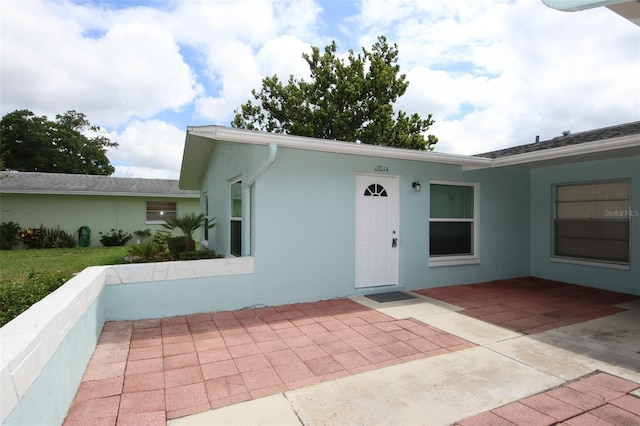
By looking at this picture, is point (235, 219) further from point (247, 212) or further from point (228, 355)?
point (228, 355)

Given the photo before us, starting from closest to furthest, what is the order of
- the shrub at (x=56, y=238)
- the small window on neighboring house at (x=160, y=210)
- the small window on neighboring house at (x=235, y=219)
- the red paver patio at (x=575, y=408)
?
the red paver patio at (x=575, y=408) < the small window on neighboring house at (x=235, y=219) < the shrub at (x=56, y=238) < the small window on neighboring house at (x=160, y=210)

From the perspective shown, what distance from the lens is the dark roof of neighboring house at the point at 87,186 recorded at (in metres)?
13.6

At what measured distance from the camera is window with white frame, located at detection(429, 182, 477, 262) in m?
6.96

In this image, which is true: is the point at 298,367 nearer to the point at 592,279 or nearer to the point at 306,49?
the point at 592,279

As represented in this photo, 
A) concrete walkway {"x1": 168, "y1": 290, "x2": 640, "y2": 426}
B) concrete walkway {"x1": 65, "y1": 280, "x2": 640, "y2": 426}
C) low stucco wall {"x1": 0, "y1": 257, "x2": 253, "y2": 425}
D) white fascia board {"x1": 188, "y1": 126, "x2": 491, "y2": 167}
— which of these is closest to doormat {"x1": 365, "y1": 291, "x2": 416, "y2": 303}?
concrete walkway {"x1": 65, "y1": 280, "x2": 640, "y2": 426}

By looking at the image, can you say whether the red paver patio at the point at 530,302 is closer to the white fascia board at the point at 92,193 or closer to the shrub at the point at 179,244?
the shrub at the point at 179,244

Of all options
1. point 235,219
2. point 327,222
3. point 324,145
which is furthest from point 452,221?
point 235,219

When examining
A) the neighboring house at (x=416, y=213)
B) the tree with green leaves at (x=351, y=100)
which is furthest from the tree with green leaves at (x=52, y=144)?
the neighboring house at (x=416, y=213)

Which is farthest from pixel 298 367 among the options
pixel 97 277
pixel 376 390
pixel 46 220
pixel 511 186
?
pixel 46 220

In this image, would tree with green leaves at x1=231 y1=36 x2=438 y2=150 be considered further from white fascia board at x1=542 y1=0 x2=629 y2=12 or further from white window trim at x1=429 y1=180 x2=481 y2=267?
white fascia board at x1=542 y1=0 x2=629 y2=12

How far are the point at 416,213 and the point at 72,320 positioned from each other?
5590 mm

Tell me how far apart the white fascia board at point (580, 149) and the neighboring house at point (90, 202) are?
13434 mm

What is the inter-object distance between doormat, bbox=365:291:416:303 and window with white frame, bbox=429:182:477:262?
1103mm

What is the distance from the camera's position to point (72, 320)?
2639 millimetres
